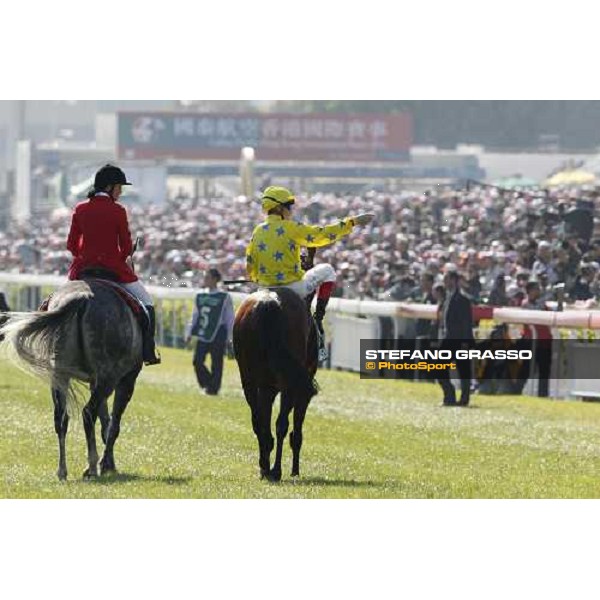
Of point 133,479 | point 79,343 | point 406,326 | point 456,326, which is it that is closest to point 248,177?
point 406,326

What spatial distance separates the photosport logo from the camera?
23.3 meters

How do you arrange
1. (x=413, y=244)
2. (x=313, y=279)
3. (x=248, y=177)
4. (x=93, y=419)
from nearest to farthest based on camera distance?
(x=93, y=419), (x=313, y=279), (x=413, y=244), (x=248, y=177)

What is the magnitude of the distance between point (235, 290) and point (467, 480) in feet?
62.0

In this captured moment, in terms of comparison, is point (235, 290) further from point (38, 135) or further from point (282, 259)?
point (38, 135)

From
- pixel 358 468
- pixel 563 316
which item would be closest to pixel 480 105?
pixel 563 316

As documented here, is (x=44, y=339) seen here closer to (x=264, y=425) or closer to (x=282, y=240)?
(x=264, y=425)

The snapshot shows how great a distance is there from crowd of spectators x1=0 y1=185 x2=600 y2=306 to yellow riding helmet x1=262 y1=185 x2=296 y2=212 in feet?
37.1

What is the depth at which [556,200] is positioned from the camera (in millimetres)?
34000

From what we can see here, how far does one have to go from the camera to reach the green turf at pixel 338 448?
12664 mm

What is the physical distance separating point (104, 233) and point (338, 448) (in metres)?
3.86

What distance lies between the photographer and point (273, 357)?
1289 centimetres

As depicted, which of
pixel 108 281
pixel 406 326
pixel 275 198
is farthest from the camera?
pixel 406 326

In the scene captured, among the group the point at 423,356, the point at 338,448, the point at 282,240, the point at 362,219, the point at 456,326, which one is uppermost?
the point at 362,219

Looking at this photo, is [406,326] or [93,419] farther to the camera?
[406,326]
